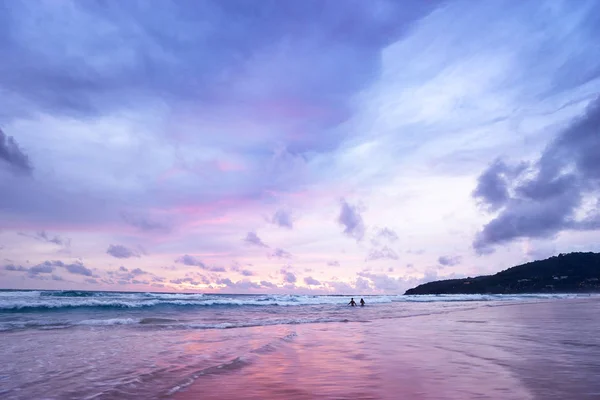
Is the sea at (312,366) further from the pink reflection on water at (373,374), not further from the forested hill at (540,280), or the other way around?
the forested hill at (540,280)

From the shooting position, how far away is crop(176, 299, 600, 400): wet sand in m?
7.25

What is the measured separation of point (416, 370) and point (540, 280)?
146m

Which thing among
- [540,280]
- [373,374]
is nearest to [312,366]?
[373,374]

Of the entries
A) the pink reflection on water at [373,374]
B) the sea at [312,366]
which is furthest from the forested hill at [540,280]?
the pink reflection on water at [373,374]

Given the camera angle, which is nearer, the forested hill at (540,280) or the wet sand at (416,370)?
the wet sand at (416,370)

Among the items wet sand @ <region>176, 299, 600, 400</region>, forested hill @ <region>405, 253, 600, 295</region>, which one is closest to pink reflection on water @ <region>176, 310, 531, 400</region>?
wet sand @ <region>176, 299, 600, 400</region>

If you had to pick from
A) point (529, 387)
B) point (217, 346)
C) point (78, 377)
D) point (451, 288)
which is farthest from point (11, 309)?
point (451, 288)

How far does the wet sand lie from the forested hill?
400 feet

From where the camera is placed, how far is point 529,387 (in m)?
7.27

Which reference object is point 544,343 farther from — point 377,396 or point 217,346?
point 217,346

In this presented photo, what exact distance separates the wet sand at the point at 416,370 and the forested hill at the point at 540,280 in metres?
122

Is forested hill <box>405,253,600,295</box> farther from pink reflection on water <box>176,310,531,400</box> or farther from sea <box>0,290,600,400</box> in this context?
pink reflection on water <box>176,310,531,400</box>

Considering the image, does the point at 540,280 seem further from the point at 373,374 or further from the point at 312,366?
the point at 373,374

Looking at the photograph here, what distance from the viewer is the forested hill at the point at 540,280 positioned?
398 ft
